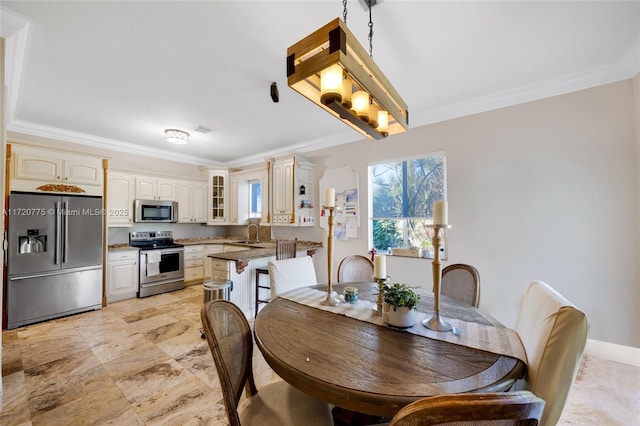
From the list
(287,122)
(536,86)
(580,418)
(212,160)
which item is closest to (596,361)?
(580,418)

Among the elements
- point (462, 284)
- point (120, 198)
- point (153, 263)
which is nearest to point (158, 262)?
point (153, 263)

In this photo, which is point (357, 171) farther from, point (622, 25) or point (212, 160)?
point (212, 160)

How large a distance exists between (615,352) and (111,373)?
4444mm

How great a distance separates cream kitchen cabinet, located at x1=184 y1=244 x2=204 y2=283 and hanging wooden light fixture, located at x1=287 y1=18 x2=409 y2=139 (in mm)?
4474

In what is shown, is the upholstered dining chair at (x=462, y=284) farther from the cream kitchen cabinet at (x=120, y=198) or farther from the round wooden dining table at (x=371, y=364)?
the cream kitchen cabinet at (x=120, y=198)

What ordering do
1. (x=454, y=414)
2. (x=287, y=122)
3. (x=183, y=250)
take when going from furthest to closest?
(x=183, y=250) → (x=287, y=122) → (x=454, y=414)

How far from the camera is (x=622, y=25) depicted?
1.79m

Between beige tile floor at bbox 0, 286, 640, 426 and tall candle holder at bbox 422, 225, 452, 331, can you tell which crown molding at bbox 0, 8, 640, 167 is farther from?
beige tile floor at bbox 0, 286, 640, 426

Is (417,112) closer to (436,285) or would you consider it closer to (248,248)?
(436,285)

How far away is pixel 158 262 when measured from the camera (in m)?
4.32

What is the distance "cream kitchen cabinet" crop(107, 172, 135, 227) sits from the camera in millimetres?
4148

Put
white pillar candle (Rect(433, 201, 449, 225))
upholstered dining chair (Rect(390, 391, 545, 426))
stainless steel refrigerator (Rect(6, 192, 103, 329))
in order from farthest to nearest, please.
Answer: stainless steel refrigerator (Rect(6, 192, 103, 329)) → white pillar candle (Rect(433, 201, 449, 225)) → upholstered dining chair (Rect(390, 391, 545, 426))

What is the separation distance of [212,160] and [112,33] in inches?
159

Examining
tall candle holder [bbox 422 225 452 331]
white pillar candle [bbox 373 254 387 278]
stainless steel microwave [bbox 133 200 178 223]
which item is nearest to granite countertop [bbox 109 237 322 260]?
stainless steel microwave [bbox 133 200 178 223]
